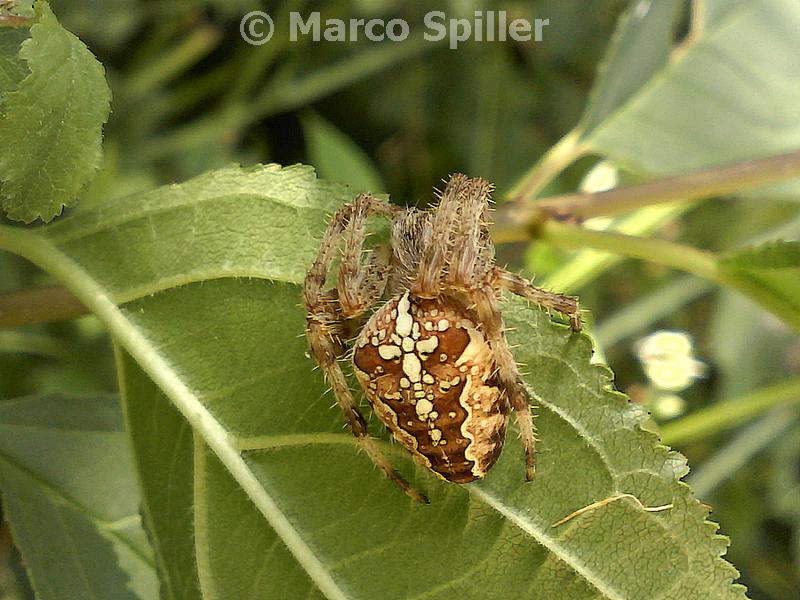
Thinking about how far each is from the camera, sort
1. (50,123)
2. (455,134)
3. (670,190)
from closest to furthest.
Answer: (50,123), (670,190), (455,134)

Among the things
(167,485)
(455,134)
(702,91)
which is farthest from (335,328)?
(455,134)

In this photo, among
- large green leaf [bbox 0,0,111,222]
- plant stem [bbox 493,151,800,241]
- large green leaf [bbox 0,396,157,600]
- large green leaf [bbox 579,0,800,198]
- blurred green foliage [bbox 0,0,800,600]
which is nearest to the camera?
large green leaf [bbox 0,0,111,222]

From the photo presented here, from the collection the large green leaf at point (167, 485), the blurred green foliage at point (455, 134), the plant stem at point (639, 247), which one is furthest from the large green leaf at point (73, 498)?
A: the blurred green foliage at point (455, 134)

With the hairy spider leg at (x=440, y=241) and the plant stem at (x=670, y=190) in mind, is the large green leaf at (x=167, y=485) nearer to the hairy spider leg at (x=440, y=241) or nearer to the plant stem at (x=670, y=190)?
the hairy spider leg at (x=440, y=241)

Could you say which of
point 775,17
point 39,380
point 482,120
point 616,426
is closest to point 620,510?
point 616,426

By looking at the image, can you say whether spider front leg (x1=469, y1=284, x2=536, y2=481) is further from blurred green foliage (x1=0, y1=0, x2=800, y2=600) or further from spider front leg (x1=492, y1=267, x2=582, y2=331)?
blurred green foliage (x1=0, y1=0, x2=800, y2=600)

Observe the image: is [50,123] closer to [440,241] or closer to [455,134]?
[440,241]

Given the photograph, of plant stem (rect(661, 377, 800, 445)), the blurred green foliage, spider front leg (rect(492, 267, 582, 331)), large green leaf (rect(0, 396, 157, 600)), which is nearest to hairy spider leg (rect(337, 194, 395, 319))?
spider front leg (rect(492, 267, 582, 331))
